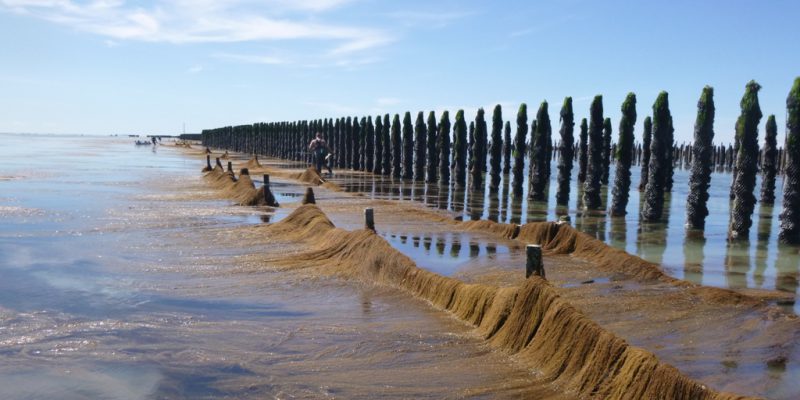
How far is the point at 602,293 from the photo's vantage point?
11594 millimetres

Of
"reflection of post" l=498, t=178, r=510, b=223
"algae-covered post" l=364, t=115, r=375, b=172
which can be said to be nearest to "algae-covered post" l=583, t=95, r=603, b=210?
"reflection of post" l=498, t=178, r=510, b=223

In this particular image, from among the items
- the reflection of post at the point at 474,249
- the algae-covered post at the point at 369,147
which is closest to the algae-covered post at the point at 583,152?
the algae-covered post at the point at 369,147

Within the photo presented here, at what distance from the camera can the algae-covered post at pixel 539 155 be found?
96.8ft

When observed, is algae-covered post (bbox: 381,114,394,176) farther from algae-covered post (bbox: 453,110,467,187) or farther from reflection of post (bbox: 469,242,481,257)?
reflection of post (bbox: 469,242,481,257)

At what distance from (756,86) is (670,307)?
11225mm

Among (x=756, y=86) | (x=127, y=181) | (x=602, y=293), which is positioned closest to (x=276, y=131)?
(x=127, y=181)

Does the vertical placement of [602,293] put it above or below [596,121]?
below

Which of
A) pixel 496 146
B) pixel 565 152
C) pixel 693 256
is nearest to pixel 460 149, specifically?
pixel 496 146

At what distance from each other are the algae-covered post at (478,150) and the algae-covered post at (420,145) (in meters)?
6.19

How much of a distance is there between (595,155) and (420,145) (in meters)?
20.0

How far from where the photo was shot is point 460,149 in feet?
127

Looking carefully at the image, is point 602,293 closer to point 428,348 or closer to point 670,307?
point 670,307

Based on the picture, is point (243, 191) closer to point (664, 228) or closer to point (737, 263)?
point (664, 228)

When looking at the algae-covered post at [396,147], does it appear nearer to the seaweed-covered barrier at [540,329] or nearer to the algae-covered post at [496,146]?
the algae-covered post at [496,146]
